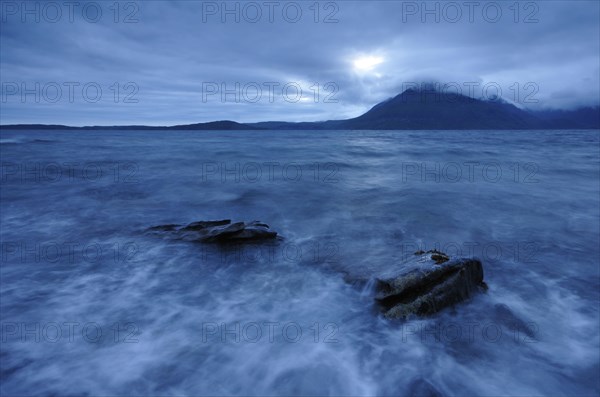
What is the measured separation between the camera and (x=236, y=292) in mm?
8281

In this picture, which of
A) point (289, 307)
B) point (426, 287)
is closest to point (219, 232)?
point (289, 307)

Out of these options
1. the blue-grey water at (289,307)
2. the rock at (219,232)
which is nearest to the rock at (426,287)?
the blue-grey water at (289,307)

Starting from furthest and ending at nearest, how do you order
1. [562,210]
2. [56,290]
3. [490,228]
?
[562,210] → [490,228] → [56,290]

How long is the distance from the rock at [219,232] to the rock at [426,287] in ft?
15.7

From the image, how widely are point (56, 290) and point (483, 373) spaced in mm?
9374

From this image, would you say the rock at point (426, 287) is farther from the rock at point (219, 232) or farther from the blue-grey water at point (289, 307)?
the rock at point (219, 232)

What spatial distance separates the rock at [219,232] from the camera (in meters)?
10.9

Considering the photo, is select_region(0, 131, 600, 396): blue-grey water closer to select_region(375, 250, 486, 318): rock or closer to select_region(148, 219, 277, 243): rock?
select_region(375, 250, 486, 318): rock

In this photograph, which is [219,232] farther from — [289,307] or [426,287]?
[426,287]

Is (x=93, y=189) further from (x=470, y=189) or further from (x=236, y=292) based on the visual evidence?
(x=470, y=189)

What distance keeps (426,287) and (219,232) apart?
6.50 m

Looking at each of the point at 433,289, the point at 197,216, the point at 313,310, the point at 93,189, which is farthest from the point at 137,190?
the point at 433,289

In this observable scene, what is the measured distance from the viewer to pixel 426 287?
7.18m

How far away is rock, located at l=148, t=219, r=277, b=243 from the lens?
35.6ft
